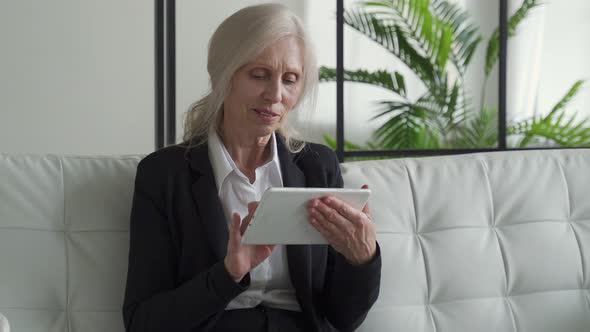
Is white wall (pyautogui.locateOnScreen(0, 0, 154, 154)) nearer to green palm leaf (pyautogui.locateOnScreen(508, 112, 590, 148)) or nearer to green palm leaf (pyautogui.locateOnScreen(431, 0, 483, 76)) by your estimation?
green palm leaf (pyautogui.locateOnScreen(431, 0, 483, 76))

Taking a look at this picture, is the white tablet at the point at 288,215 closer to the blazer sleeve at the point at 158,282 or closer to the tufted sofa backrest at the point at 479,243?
the blazer sleeve at the point at 158,282

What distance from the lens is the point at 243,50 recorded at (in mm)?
1485

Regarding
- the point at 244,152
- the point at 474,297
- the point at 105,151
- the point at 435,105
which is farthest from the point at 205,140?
the point at 435,105

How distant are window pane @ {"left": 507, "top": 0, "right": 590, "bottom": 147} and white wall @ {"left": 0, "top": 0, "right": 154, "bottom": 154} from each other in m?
2.55

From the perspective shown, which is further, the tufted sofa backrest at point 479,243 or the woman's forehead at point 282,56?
the tufted sofa backrest at point 479,243

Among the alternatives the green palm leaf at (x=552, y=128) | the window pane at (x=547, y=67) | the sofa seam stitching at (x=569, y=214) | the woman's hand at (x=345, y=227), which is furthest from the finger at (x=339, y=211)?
the window pane at (x=547, y=67)

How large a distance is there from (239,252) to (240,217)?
108 millimetres

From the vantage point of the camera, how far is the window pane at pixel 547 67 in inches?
200

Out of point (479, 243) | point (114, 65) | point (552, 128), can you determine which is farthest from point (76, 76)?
point (552, 128)

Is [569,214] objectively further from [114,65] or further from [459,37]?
[459,37]

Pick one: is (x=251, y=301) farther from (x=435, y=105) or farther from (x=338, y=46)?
(x=435, y=105)

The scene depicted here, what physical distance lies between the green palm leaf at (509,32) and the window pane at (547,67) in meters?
0.12

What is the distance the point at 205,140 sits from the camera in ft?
5.28

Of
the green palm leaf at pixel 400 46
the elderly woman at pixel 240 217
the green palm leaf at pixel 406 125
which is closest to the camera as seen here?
the elderly woman at pixel 240 217
